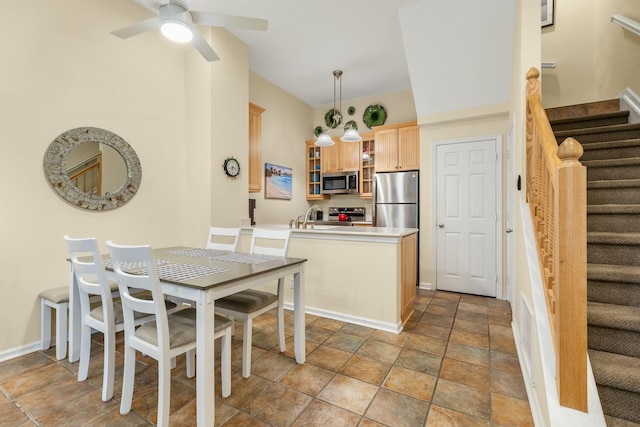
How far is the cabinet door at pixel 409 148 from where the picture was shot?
443cm

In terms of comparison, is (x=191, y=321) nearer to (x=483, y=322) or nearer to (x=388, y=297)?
(x=388, y=297)

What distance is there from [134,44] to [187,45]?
1.98ft

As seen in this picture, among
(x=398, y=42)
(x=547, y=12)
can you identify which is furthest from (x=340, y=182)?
(x=547, y=12)

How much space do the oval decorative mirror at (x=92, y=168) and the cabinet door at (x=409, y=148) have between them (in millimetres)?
3568

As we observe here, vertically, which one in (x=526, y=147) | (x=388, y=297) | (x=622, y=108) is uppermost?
(x=622, y=108)

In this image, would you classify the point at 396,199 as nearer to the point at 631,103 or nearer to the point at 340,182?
the point at 340,182

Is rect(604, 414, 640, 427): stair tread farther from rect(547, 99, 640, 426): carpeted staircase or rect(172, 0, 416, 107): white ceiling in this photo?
rect(172, 0, 416, 107): white ceiling

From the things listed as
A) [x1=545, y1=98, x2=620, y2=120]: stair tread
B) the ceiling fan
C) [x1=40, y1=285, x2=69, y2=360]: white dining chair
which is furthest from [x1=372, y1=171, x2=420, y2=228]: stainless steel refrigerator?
[x1=40, y1=285, x2=69, y2=360]: white dining chair

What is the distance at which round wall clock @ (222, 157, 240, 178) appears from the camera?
3389 mm

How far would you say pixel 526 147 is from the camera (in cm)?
213

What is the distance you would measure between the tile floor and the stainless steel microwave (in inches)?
119

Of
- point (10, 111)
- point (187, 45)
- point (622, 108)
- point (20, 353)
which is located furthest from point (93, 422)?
point (622, 108)

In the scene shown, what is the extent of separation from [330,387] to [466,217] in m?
2.91

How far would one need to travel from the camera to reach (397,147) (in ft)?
15.2
